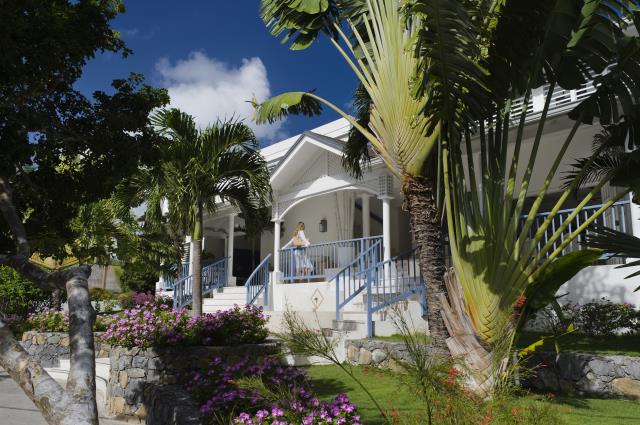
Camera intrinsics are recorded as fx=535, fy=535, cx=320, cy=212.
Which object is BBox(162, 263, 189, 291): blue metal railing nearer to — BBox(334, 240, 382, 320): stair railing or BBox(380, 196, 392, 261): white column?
BBox(334, 240, 382, 320): stair railing

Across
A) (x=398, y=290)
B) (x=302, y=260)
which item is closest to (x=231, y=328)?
A: (x=398, y=290)

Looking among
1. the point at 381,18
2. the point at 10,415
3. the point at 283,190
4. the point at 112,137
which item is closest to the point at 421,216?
the point at 381,18

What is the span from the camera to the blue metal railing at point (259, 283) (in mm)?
15109

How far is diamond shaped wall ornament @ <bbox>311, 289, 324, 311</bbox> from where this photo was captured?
45.2 feet

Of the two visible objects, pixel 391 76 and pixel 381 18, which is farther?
pixel 381 18

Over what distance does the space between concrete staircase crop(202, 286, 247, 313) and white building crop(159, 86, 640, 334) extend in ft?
0.12

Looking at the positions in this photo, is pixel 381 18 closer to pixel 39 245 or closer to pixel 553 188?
pixel 39 245

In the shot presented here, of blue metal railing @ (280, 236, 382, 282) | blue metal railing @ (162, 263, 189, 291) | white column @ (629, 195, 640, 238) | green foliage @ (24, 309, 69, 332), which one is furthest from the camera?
blue metal railing @ (162, 263, 189, 291)

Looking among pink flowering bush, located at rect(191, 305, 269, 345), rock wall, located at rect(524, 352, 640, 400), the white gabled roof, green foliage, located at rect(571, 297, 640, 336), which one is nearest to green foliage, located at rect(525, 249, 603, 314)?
rock wall, located at rect(524, 352, 640, 400)

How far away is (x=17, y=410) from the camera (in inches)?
314

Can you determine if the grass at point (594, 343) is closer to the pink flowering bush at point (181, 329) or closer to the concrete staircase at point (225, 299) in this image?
the pink flowering bush at point (181, 329)

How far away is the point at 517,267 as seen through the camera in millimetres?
6070

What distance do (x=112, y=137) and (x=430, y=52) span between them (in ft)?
11.7

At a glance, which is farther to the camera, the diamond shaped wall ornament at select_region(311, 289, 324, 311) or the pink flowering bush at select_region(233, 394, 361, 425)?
the diamond shaped wall ornament at select_region(311, 289, 324, 311)
